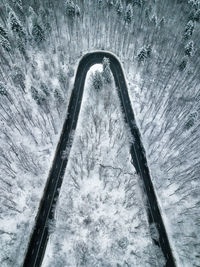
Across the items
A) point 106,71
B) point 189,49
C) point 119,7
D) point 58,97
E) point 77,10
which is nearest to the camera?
point 58,97

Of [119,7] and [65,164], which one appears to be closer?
[65,164]

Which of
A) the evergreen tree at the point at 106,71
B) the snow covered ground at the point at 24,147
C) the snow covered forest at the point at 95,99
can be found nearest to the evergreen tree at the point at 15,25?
the snow covered forest at the point at 95,99

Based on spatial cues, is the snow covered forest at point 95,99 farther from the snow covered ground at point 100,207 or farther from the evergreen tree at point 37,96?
the snow covered ground at point 100,207

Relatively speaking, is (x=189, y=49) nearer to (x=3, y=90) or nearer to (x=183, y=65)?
(x=183, y=65)

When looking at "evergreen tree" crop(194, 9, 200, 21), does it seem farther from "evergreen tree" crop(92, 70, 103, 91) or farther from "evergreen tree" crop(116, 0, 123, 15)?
"evergreen tree" crop(92, 70, 103, 91)

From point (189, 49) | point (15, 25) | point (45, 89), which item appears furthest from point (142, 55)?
point (15, 25)

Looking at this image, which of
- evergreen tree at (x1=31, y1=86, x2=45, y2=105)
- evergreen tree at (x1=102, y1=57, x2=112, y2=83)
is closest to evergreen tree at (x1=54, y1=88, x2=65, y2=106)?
evergreen tree at (x1=31, y1=86, x2=45, y2=105)

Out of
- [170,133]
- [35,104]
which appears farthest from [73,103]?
[170,133]
